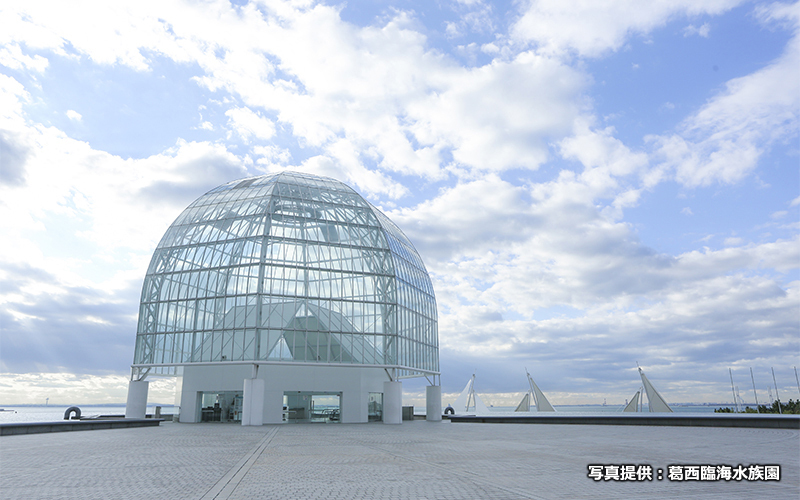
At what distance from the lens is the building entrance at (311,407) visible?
42375 mm

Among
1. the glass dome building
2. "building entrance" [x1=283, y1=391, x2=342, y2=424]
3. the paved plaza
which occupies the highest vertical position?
the glass dome building

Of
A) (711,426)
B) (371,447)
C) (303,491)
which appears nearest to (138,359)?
(371,447)

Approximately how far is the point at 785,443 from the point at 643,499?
14.3 meters

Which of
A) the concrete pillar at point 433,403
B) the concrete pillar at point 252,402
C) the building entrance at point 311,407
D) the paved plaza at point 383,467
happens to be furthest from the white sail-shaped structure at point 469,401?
the paved plaza at point 383,467

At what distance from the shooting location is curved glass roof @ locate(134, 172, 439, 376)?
39.2 meters

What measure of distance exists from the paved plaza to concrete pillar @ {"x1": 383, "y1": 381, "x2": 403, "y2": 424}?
17.2m

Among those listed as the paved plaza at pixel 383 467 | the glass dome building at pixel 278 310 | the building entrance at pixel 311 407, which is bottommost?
the paved plaza at pixel 383 467

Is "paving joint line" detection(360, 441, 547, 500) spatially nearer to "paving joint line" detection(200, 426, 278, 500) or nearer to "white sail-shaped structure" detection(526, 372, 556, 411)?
"paving joint line" detection(200, 426, 278, 500)

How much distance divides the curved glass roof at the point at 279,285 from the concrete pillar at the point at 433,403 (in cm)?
224

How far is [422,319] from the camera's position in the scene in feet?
165

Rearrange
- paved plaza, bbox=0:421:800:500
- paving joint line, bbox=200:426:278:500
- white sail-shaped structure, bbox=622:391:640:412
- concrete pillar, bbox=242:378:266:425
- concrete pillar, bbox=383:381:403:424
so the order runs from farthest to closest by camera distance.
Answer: white sail-shaped structure, bbox=622:391:640:412 < concrete pillar, bbox=383:381:403:424 < concrete pillar, bbox=242:378:266:425 < paved plaza, bbox=0:421:800:500 < paving joint line, bbox=200:426:278:500

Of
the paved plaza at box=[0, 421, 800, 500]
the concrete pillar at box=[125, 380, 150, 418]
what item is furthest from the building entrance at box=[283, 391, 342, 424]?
the paved plaza at box=[0, 421, 800, 500]

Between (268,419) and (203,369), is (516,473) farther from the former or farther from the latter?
(203,369)

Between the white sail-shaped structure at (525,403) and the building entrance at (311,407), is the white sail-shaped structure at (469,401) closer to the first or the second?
the white sail-shaped structure at (525,403)
